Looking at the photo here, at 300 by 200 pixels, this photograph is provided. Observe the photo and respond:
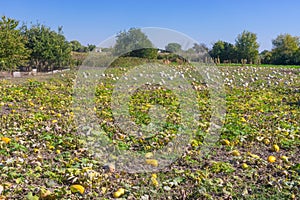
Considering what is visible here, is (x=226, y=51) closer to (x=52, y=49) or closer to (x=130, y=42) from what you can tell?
(x=52, y=49)

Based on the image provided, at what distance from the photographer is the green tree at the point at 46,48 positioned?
17.8 metres

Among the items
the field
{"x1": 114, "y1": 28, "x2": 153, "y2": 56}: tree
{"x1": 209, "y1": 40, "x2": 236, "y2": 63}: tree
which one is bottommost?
the field

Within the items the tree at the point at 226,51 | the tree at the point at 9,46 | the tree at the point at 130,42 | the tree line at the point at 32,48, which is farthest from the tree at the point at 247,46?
the tree at the point at 130,42

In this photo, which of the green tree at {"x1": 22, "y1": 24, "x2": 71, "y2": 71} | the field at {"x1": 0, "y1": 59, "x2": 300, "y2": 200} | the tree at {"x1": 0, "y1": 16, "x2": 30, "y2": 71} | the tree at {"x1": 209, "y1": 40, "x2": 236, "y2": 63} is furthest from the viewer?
the tree at {"x1": 209, "y1": 40, "x2": 236, "y2": 63}

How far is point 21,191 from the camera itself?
2523mm

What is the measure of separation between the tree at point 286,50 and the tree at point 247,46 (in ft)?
6.94

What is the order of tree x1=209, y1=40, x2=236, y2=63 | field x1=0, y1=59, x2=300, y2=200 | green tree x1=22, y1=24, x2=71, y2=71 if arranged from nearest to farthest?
1. field x1=0, y1=59, x2=300, y2=200
2. green tree x1=22, y1=24, x2=71, y2=71
3. tree x1=209, y1=40, x2=236, y2=63

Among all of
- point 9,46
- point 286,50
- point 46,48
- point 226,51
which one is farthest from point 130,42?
point 286,50

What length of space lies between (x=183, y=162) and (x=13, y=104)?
375cm

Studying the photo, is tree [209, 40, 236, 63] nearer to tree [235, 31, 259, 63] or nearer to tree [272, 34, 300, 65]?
tree [235, 31, 259, 63]

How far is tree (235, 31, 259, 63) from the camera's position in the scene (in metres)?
35.5

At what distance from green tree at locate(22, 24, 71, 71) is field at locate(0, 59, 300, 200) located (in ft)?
40.8

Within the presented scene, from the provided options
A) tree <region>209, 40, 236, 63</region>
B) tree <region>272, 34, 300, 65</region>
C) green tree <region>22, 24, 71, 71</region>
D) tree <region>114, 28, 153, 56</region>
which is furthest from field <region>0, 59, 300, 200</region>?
tree <region>209, 40, 236, 63</region>

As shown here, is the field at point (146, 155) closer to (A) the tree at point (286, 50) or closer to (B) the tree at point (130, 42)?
(B) the tree at point (130, 42)
